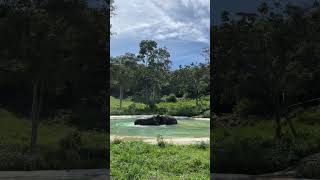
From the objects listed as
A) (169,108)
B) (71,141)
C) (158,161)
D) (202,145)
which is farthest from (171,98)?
(71,141)

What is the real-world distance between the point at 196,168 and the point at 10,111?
4292 mm

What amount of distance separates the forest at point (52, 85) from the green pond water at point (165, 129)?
7847 millimetres

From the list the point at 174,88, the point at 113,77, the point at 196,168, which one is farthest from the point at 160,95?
the point at 196,168

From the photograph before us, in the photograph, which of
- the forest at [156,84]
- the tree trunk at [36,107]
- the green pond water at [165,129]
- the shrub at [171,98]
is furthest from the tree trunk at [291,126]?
the shrub at [171,98]

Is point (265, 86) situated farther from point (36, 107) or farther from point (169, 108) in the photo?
point (169, 108)

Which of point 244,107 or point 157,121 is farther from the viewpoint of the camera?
point 157,121

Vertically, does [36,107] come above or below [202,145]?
above

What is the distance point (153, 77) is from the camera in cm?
1900

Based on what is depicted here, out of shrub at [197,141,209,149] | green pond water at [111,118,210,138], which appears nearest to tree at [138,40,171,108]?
green pond water at [111,118,210,138]

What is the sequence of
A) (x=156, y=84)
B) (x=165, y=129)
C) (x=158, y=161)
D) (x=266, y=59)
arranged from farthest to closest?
(x=156, y=84), (x=165, y=129), (x=158, y=161), (x=266, y=59)

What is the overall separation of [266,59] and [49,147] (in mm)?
3087

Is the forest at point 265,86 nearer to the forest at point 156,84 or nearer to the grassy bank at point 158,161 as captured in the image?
the grassy bank at point 158,161

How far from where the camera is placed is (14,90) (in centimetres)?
628

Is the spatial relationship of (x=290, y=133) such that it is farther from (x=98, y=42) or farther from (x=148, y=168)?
(x=148, y=168)
